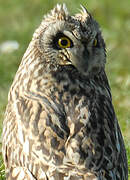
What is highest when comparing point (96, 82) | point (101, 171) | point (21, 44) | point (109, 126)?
point (21, 44)

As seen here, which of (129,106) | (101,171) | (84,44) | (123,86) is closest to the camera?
(101,171)

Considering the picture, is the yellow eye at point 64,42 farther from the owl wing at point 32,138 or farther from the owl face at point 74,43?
the owl wing at point 32,138

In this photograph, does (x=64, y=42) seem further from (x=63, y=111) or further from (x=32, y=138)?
(x=32, y=138)

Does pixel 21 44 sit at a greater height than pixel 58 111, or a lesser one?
greater

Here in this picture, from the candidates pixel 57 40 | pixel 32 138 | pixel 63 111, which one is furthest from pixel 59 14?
pixel 32 138

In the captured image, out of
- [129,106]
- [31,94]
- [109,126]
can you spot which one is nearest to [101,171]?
[109,126]

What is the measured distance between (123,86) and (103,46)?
4262 mm

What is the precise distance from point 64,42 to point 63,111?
1.89ft

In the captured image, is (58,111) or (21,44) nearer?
(58,111)

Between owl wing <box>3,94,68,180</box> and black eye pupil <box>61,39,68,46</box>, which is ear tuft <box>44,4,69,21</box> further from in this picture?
owl wing <box>3,94,68,180</box>

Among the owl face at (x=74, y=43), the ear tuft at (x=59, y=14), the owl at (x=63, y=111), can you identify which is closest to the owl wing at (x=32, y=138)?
the owl at (x=63, y=111)

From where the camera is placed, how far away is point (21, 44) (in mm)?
12359

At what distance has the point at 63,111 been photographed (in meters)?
6.04

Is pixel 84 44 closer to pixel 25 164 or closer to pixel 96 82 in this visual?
pixel 96 82
